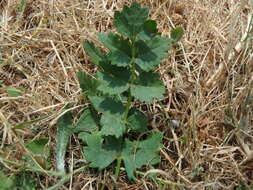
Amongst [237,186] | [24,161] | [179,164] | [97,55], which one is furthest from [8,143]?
[237,186]

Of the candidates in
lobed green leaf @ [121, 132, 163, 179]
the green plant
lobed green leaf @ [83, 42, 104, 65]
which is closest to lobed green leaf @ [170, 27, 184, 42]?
the green plant

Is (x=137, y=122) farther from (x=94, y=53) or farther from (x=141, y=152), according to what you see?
(x=94, y=53)

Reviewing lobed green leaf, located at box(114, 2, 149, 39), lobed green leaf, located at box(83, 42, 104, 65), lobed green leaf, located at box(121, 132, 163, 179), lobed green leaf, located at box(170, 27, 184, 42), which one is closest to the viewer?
lobed green leaf, located at box(114, 2, 149, 39)

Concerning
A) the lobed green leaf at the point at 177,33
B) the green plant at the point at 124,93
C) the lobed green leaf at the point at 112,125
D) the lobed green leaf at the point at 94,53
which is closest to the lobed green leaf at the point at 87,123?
the green plant at the point at 124,93

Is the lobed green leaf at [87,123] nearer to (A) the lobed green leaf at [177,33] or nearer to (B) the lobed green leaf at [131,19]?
(B) the lobed green leaf at [131,19]

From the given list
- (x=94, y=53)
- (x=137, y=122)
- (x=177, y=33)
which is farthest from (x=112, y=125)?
(x=177, y=33)

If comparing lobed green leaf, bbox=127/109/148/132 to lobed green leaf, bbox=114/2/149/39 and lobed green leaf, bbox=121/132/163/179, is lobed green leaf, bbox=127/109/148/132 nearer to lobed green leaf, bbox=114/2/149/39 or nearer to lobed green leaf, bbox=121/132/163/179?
lobed green leaf, bbox=121/132/163/179
